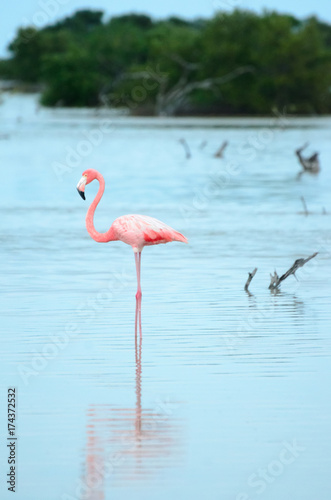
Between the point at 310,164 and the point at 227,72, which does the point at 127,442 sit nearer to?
the point at 310,164

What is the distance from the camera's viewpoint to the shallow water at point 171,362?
6023mm

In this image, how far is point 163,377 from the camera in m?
7.94

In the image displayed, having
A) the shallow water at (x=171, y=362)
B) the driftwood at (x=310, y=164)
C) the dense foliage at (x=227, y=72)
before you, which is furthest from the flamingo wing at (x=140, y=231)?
the dense foliage at (x=227, y=72)

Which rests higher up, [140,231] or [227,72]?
[227,72]

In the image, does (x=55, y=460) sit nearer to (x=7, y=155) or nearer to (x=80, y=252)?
(x=80, y=252)

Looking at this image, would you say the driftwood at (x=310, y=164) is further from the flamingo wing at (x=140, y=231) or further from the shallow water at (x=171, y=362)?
the flamingo wing at (x=140, y=231)

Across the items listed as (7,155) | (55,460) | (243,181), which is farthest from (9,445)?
(7,155)

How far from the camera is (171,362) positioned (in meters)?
8.38

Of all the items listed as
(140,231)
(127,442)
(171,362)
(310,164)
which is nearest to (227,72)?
(310,164)

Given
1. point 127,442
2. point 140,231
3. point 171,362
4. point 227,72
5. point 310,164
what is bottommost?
point 127,442

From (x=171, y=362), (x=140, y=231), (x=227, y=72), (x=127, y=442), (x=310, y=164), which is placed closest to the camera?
(x=127, y=442)

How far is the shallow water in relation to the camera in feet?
19.8

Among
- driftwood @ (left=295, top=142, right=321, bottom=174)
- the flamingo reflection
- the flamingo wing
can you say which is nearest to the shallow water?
the flamingo reflection

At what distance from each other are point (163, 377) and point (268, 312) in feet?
8.80
